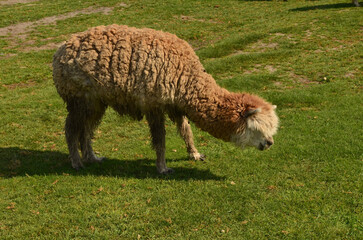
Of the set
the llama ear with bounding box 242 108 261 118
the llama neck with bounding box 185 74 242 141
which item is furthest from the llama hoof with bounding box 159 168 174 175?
the llama ear with bounding box 242 108 261 118

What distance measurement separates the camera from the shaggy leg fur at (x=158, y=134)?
5.83m

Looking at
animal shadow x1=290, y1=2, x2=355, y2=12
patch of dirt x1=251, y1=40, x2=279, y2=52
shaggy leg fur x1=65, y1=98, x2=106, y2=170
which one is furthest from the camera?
animal shadow x1=290, y1=2, x2=355, y2=12

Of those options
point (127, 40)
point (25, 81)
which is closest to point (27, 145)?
point (127, 40)

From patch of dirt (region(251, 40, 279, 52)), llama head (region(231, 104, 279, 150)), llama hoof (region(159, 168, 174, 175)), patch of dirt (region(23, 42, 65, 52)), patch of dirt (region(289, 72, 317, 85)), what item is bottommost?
patch of dirt (region(289, 72, 317, 85))

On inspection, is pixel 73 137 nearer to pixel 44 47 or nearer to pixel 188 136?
pixel 188 136

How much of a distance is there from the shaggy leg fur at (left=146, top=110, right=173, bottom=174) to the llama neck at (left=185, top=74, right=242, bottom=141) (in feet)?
1.77

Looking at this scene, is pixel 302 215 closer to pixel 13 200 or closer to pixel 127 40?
pixel 127 40

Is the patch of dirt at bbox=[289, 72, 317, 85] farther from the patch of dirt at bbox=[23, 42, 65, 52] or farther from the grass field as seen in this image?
the patch of dirt at bbox=[23, 42, 65, 52]

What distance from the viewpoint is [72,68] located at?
18.6 feet

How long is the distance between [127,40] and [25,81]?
8.12m

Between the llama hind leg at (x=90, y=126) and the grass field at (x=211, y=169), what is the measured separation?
0.74 feet

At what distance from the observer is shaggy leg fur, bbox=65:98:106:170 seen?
595 centimetres

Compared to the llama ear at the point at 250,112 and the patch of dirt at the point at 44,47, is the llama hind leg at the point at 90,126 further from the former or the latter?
the patch of dirt at the point at 44,47

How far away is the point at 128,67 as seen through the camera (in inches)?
218
